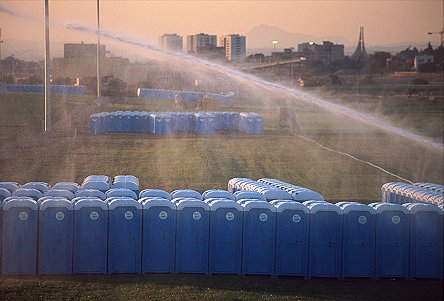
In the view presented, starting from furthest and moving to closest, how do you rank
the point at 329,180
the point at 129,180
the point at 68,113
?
the point at 68,113, the point at 329,180, the point at 129,180

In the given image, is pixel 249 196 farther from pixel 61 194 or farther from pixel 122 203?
pixel 61 194

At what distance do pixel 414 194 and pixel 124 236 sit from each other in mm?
7300

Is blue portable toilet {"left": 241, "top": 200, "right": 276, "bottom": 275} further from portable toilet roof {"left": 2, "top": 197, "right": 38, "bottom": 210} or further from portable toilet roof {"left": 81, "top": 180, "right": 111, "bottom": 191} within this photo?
portable toilet roof {"left": 81, "top": 180, "right": 111, "bottom": 191}

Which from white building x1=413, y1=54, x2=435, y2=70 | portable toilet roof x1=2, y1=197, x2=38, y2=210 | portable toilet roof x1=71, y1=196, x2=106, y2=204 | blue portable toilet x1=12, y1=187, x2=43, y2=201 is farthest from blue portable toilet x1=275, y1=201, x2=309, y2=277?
white building x1=413, y1=54, x2=435, y2=70

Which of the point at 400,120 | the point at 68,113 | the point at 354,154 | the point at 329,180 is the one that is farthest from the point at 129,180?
the point at 68,113

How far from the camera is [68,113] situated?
5919 cm

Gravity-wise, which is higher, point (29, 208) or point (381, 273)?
point (29, 208)

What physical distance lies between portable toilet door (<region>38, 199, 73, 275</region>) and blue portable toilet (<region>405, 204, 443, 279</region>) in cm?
669

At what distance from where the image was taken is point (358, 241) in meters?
15.1

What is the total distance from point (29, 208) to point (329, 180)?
676 inches

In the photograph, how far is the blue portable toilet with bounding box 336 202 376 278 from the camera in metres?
15.0

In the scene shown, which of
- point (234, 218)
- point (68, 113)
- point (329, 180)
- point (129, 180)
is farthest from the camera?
point (68, 113)

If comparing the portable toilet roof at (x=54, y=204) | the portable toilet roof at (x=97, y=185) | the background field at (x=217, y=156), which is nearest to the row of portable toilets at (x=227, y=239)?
the portable toilet roof at (x=54, y=204)

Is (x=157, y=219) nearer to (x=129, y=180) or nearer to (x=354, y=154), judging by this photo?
(x=129, y=180)
